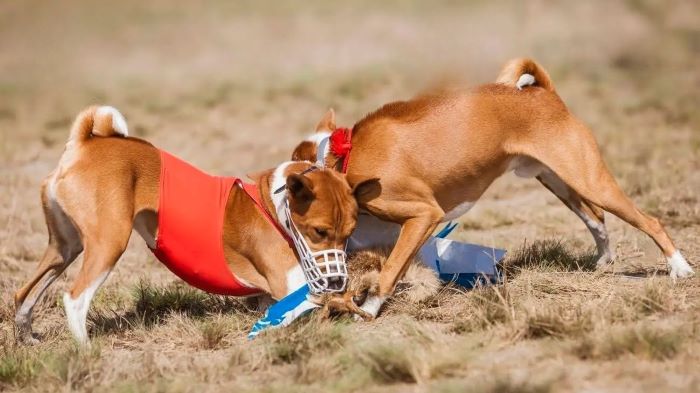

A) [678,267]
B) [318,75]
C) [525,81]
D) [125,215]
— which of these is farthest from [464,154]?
[318,75]

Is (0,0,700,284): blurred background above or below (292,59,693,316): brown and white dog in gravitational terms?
below

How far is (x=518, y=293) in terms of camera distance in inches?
231

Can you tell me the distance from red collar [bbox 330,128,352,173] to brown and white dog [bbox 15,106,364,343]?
21 centimetres

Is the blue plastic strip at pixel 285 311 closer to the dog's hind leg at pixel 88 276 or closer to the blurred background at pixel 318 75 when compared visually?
the dog's hind leg at pixel 88 276

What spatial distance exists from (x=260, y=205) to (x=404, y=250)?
107 centimetres

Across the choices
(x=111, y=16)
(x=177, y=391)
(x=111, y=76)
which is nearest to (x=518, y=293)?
(x=177, y=391)

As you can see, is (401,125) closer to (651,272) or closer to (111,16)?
(651,272)

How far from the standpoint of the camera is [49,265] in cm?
587

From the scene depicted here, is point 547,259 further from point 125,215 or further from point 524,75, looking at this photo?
point 125,215

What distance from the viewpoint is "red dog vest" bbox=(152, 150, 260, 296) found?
5770mm

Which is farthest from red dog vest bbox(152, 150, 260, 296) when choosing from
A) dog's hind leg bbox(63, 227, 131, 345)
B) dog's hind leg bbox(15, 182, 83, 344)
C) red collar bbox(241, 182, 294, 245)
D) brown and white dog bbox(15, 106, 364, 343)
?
dog's hind leg bbox(15, 182, 83, 344)

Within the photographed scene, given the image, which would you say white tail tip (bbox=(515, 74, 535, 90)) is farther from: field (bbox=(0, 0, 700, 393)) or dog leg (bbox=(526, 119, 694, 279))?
field (bbox=(0, 0, 700, 393))

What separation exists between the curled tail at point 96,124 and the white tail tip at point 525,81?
118 inches

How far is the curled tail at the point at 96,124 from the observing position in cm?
573
